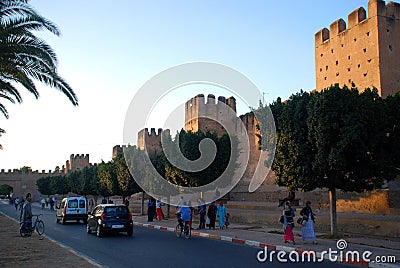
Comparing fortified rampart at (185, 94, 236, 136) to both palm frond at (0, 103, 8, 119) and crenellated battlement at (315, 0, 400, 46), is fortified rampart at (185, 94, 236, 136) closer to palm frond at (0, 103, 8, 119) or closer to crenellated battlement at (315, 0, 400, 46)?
crenellated battlement at (315, 0, 400, 46)

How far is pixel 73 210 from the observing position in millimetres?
26234

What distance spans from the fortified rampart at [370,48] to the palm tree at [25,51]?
23257mm

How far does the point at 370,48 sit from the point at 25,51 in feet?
90.0

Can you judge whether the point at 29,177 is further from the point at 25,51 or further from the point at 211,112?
the point at 25,51

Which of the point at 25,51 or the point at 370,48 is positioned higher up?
the point at 370,48

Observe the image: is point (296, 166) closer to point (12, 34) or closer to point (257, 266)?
point (257, 266)

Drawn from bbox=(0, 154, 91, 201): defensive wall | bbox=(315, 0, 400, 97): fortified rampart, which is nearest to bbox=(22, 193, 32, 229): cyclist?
bbox=(315, 0, 400, 97): fortified rampart

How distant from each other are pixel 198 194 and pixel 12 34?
627 inches

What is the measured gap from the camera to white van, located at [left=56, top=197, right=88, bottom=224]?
2605cm

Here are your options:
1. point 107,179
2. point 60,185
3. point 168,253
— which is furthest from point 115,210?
point 60,185

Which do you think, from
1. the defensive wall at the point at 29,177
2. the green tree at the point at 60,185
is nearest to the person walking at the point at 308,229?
the green tree at the point at 60,185

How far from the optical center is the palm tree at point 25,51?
13.1 metres

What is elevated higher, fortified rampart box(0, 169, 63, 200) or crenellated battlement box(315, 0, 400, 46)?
crenellated battlement box(315, 0, 400, 46)

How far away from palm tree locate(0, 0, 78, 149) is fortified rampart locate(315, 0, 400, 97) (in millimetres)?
23257
